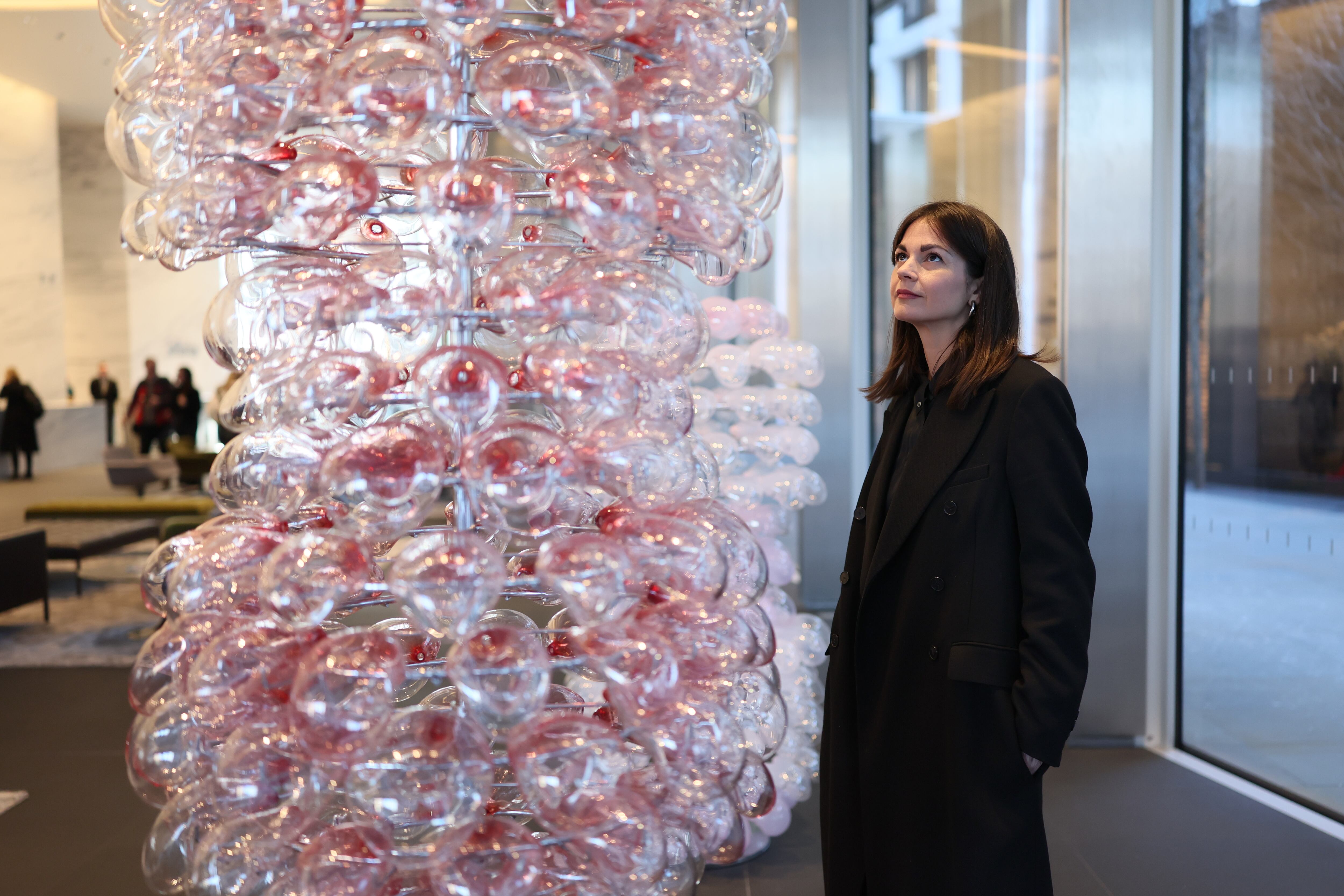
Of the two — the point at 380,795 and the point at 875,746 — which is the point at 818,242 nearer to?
the point at 875,746

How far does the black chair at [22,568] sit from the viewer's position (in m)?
5.45

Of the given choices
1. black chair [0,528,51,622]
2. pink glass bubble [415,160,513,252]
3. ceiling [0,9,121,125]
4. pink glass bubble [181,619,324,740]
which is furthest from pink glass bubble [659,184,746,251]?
ceiling [0,9,121,125]

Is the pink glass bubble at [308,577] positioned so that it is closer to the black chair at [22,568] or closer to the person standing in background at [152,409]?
the black chair at [22,568]

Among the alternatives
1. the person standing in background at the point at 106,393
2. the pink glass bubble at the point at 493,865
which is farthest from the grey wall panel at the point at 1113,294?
the person standing in background at the point at 106,393

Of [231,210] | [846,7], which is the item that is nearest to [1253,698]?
[231,210]

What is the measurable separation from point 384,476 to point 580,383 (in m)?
0.29

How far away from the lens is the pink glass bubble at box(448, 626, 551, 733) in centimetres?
139

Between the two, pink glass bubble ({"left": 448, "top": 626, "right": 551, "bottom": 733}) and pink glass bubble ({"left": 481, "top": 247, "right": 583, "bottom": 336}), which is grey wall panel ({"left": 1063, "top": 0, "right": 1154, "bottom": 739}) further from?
pink glass bubble ({"left": 448, "top": 626, "right": 551, "bottom": 733})

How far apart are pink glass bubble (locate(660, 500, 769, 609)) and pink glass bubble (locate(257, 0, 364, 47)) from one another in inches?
32.7

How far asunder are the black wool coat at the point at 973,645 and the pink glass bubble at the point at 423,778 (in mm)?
738

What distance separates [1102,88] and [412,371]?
10.7 feet

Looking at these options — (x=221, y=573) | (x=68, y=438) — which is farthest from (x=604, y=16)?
(x=68, y=438)

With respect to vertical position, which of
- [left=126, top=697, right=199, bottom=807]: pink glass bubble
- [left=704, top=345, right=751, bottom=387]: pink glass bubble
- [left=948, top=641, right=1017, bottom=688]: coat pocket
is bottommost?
[left=126, top=697, right=199, bottom=807]: pink glass bubble

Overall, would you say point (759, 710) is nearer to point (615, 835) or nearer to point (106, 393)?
point (615, 835)
